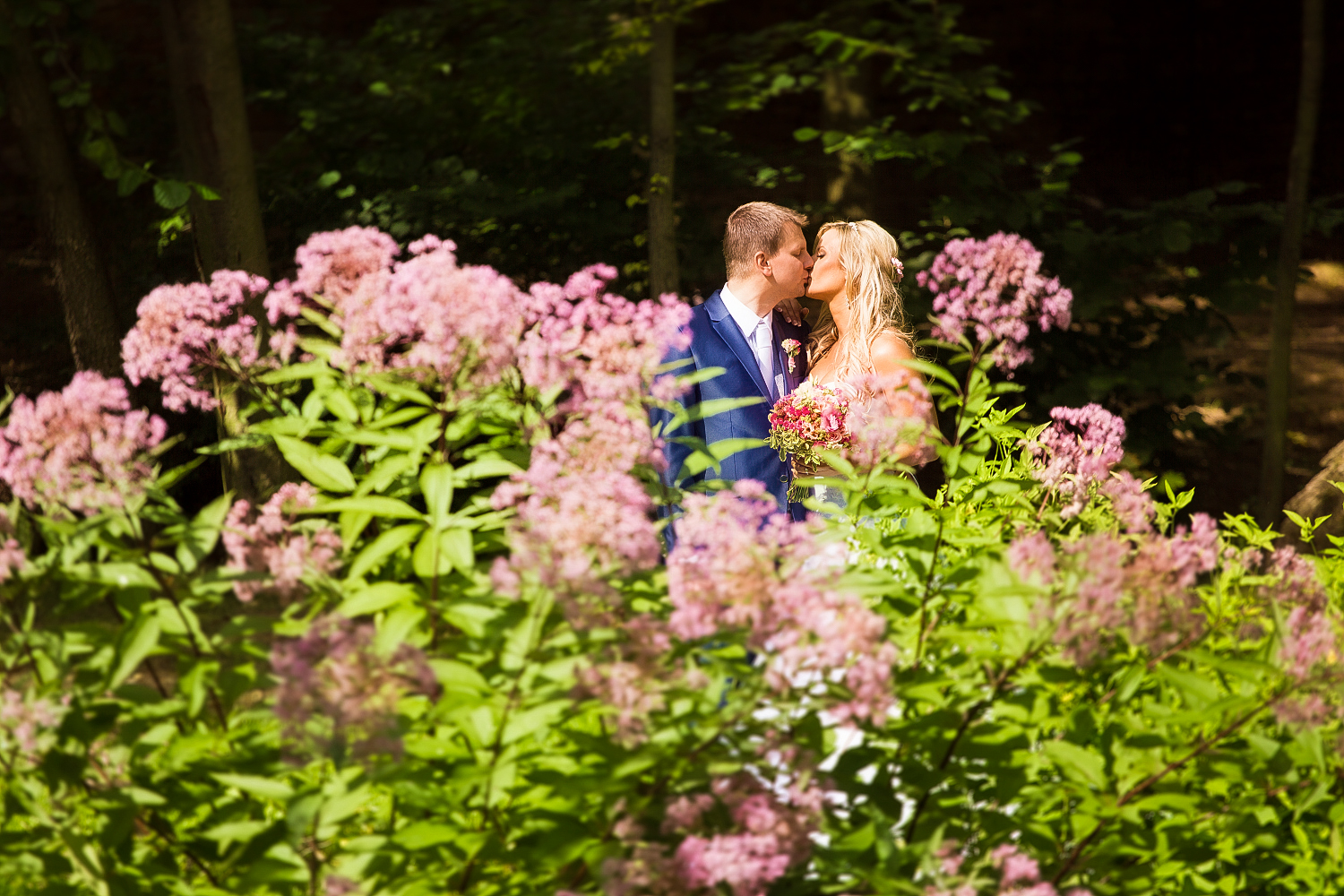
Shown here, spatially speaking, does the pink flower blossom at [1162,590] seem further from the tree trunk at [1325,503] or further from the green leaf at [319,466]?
the tree trunk at [1325,503]

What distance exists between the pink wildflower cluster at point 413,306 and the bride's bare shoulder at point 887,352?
2.34 metres

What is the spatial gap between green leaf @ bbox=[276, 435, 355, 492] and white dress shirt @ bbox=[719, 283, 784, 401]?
88.0 inches

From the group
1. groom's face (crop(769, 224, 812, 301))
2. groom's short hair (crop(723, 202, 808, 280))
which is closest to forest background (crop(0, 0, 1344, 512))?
groom's short hair (crop(723, 202, 808, 280))

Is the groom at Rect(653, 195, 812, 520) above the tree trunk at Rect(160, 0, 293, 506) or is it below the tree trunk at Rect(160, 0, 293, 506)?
below

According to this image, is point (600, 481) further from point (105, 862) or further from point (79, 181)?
point (79, 181)

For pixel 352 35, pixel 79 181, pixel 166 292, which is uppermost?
pixel 352 35

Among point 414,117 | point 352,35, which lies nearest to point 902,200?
point 414,117

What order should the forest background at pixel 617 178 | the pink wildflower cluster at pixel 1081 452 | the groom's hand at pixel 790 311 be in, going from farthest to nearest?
the forest background at pixel 617 178 → the groom's hand at pixel 790 311 → the pink wildflower cluster at pixel 1081 452

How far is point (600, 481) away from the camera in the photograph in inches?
64.5

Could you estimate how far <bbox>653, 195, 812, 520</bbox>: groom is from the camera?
12.8 feet

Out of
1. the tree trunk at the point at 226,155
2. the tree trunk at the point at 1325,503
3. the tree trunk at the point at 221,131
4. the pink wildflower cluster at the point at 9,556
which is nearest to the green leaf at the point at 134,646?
the pink wildflower cluster at the point at 9,556

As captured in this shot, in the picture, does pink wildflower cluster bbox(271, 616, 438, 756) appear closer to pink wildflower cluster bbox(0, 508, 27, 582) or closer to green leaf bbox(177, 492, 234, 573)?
green leaf bbox(177, 492, 234, 573)

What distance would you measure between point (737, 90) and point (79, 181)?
4.35 metres

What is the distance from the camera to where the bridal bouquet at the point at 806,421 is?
3.71 metres
